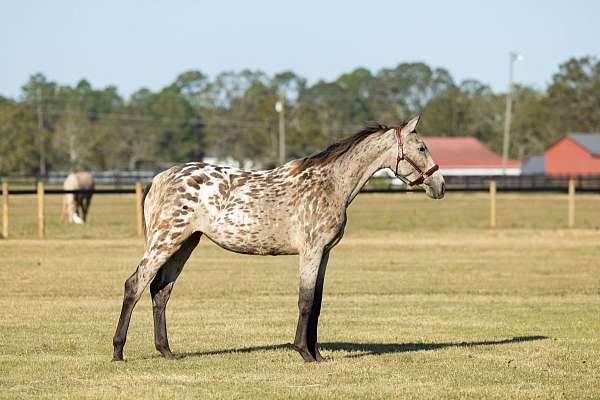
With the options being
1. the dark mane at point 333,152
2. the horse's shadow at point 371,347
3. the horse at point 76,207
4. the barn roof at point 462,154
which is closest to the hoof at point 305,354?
the horse's shadow at point 371,347

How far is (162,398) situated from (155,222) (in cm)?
253

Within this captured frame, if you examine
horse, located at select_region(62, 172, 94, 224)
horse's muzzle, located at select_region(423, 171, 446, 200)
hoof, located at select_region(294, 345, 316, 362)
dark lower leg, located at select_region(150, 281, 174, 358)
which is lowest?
horse, located at select_region(62, 172, 94, 224)

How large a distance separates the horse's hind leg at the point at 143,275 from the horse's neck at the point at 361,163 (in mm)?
1849

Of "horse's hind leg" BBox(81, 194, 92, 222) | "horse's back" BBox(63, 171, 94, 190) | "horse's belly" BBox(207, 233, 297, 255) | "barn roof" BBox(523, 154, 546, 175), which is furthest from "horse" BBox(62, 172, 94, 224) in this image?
"barn roof" BBox(523, 154, 546, 175)

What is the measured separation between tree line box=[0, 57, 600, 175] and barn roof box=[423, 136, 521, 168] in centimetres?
648

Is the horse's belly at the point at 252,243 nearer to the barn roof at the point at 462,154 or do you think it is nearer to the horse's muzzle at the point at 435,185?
the horse's muzzle at the point at 435,185

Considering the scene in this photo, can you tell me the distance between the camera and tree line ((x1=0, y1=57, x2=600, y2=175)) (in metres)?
115

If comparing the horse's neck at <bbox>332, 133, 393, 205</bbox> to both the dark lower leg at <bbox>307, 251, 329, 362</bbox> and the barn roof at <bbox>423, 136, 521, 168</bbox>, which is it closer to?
the dark lower leg at <bbox>307, 251, 329, 362</bbox>

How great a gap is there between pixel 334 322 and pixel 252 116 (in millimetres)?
133119

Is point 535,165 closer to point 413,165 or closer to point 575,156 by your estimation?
point 575,156

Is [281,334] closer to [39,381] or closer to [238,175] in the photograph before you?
[238,175]

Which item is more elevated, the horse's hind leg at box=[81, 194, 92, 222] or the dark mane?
the dark mane

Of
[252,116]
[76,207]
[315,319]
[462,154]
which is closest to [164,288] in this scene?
[315,319]

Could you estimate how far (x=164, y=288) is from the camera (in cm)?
1184
